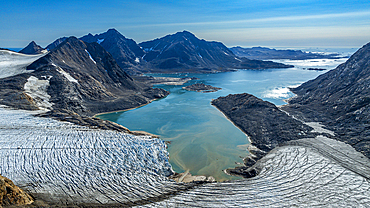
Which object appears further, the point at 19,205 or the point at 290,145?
the point at 290,145

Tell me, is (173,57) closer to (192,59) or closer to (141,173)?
(192,59)

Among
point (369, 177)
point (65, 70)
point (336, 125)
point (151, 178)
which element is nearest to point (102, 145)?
point (151, 178)

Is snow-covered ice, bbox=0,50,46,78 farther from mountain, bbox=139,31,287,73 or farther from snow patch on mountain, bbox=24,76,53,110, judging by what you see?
mountain, bbox=139,31,287,73

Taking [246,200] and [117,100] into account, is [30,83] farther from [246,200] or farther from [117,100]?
[246,200]

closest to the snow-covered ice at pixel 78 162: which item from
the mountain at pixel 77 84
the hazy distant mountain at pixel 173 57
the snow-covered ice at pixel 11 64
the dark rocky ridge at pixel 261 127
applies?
the dark rocky ridge at pixel 261 127

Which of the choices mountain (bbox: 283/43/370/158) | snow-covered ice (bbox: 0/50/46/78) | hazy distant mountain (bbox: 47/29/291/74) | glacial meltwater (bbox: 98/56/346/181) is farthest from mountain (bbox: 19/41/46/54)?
mountain (bbox: 283/43/370/158)

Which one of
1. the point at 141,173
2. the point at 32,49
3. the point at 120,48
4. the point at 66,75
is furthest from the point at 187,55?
the point at 141,173
